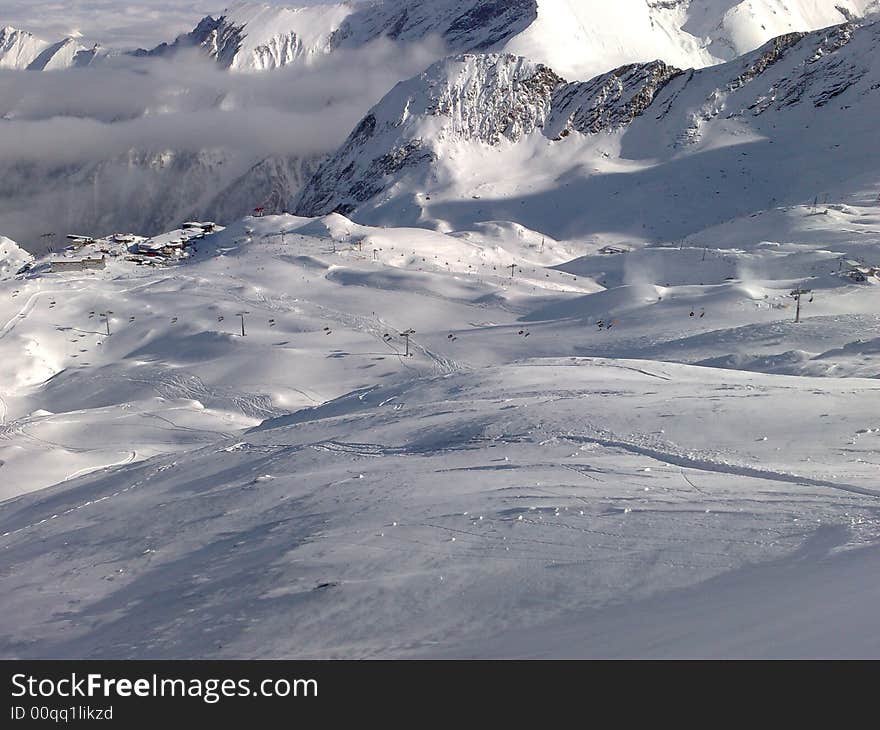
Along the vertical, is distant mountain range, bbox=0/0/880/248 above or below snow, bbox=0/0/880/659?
above

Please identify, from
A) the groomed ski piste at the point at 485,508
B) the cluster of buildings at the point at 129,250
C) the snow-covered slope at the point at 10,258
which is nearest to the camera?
the groomed ski piste at the point at 485,508

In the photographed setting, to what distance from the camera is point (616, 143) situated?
117m

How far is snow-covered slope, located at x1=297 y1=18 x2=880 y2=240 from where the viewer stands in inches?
3890

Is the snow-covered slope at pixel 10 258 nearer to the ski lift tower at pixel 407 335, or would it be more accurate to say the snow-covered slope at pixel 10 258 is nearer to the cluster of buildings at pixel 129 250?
the cluster of buildings at pixel 129 250

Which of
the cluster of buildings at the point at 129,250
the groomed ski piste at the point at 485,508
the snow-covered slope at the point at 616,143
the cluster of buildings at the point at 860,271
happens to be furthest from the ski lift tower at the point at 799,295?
the cluster of buildings at the point at 129,250

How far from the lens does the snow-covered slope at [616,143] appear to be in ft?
324

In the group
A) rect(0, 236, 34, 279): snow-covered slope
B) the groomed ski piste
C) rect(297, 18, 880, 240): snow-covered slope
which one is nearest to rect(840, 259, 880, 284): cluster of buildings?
the groomed ski piste

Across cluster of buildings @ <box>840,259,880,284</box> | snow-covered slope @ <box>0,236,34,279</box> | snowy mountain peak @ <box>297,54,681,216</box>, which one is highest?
snowy mountain peak @ <box>297,54,681,216</box>

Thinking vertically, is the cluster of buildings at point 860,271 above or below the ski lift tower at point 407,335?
above

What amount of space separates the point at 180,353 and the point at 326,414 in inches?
1013

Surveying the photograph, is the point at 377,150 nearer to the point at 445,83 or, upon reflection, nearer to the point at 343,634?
the point at 445,83

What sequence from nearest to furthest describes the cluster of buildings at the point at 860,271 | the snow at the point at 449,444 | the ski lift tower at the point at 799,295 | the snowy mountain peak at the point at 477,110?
the snow at the point at 449,444
the ski lift tower at the point at 799,295
the cluster of buildings at the point at 860,271
the snowy mountain peak at the point at 477,110

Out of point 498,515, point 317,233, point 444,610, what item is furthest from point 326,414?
point 317,233

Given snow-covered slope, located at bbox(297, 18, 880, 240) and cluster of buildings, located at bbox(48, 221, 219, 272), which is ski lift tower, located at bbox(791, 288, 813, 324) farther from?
cluster of buildings, located at bbox(48, 221, 219, 272)
